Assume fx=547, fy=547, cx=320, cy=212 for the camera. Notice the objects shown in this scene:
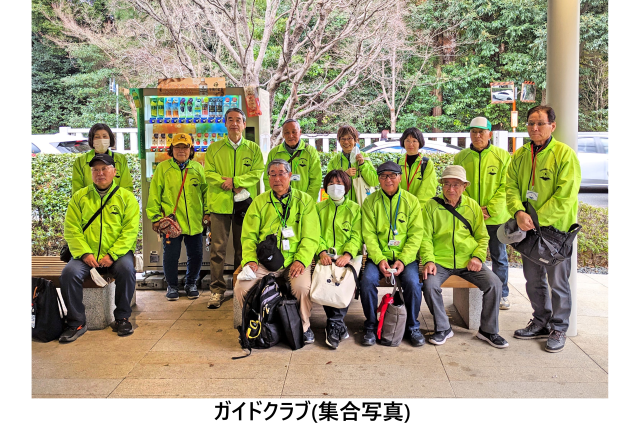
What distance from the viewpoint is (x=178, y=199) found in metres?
6.00

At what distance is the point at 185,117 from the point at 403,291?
3.51 meters

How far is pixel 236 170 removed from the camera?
5988 mm

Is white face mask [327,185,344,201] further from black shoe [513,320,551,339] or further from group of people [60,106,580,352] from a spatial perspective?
black shoe [513,320,551,339]

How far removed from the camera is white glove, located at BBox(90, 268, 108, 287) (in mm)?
4965

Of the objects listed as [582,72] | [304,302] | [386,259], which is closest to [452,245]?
[386,259]

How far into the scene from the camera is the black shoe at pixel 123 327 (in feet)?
16.3

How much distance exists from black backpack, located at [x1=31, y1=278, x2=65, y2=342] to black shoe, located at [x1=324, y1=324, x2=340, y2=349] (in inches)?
94.9

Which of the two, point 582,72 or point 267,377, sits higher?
point 582,72

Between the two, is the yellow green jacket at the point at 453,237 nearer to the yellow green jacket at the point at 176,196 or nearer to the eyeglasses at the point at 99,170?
the yellow green jacket at the point at 176,196

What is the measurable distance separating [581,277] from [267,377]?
4.92 m

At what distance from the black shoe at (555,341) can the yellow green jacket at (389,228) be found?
4.26 ft

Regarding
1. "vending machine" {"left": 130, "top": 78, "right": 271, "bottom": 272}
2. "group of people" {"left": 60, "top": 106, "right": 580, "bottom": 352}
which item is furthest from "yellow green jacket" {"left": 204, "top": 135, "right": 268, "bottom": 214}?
"group of people" {"left": 60, "top": 106, "right": 580, "bottom": 352}

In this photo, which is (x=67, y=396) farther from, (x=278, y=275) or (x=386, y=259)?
(x=386, y=259)

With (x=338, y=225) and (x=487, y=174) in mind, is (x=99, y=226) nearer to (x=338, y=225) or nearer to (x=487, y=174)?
(x=338, y=225)
